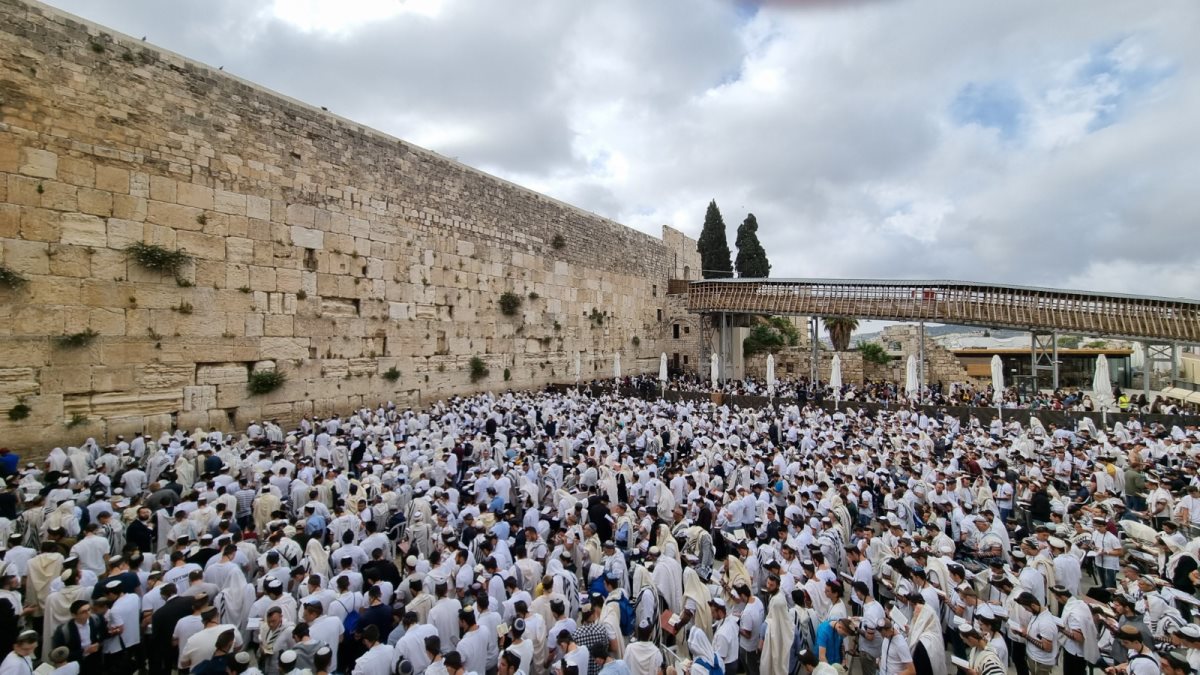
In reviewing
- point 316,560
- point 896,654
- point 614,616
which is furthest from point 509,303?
point 896,654

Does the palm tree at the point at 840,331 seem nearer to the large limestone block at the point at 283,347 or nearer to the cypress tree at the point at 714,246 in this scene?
the cypress tree at the point at 714,246

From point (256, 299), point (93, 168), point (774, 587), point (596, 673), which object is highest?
point (93, 168)

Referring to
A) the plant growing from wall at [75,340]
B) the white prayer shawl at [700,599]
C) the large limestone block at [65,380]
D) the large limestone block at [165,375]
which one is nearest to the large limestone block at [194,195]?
the plant growing from wall at [75,340]

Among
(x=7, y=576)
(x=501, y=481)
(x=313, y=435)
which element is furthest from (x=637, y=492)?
(x=313, y=435)

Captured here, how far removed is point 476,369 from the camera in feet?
65.3

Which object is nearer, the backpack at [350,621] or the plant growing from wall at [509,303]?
the backpack at [350,621]

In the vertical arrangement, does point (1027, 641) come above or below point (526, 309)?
below

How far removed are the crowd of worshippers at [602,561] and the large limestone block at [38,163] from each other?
5.13 meters

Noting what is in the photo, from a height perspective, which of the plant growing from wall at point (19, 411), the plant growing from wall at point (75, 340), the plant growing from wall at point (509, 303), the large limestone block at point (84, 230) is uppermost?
the large limestone block at point (84, 230)

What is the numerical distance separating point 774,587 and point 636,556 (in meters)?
2.05

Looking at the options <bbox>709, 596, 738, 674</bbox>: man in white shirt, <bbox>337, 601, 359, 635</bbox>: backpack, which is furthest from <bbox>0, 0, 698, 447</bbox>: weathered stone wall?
<bbox>709, 596, 738, 674</bbox>: man in white shirt

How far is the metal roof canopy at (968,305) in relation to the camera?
18750 mm

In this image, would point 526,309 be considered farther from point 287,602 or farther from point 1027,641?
point 1027,641

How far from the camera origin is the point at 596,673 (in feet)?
14.6
